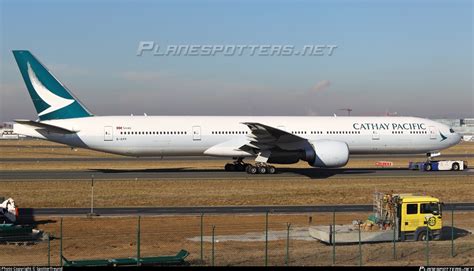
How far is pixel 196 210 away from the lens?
35.6 m

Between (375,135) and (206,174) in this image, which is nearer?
(206,174)

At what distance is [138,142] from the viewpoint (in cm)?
5272

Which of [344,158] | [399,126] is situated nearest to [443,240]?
[344,158]

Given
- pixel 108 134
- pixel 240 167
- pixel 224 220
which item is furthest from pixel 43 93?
pixel 224 220

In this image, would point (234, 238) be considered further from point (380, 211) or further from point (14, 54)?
point (14, 54)

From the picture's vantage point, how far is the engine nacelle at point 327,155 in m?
50.2

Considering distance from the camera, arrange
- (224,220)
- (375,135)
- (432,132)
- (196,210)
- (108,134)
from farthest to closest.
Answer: (432,132)
(375,135)
(108,134)
(196,210)
(224,220)

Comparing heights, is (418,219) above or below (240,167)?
below

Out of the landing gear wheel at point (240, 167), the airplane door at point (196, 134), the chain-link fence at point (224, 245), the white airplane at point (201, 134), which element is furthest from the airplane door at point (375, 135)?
the chain-link fence at point (224, 245)

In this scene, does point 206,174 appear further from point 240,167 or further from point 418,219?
point 418,219

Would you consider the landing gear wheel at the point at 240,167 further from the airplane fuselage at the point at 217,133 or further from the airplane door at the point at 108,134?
the airplane door at the point at 108,134

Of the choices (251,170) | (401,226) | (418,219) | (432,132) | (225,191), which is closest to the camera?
(401,226)

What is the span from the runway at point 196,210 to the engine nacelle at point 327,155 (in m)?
12.5

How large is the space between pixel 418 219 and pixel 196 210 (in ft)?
44.3
